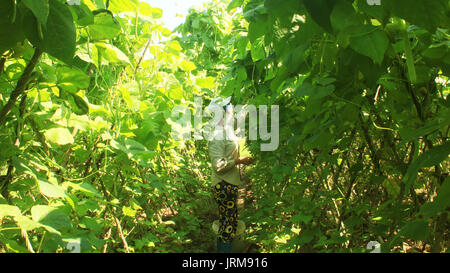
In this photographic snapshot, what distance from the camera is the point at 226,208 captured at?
3.39 m

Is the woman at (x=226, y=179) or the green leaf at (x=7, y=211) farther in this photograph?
the woman at (x=226, y=179)

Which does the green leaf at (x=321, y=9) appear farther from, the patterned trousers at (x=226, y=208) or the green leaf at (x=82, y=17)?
the patterned trousers at (x=226, y=208)

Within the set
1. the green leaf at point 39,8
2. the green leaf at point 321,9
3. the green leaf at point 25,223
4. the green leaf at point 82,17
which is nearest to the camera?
the green leaf at point 39,8

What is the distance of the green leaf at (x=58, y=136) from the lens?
3.01 feet

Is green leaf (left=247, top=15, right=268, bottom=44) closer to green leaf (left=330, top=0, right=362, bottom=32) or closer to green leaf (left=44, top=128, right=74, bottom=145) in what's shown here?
green leaf (left=330, top=0, right=362, bottom=32)

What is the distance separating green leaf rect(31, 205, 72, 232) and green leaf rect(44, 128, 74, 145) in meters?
0.21

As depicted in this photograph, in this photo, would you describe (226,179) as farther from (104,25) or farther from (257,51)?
(104,25)

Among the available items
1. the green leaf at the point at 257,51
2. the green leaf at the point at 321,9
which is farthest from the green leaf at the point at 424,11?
the green leaf at the point at 257,51

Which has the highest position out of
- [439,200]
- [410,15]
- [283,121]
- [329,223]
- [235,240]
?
[410,15]

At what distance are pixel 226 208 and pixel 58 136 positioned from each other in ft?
8.56
